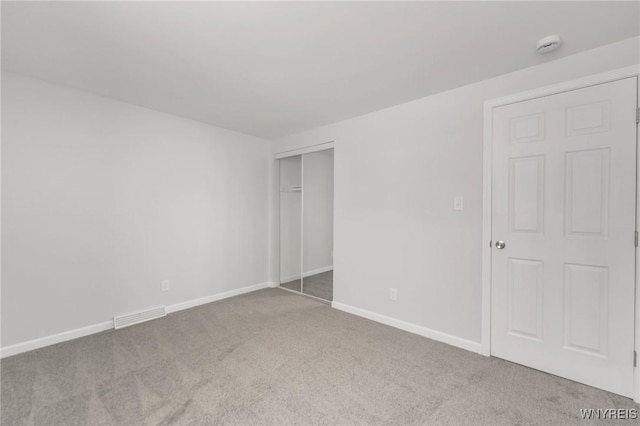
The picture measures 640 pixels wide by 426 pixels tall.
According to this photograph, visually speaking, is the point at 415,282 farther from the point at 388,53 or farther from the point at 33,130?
the point at 33,130

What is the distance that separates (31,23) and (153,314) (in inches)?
110

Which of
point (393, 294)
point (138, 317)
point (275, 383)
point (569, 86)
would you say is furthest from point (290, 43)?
point (138, 317)

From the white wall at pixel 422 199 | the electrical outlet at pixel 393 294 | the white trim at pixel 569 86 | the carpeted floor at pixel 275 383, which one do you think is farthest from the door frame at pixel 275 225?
the white trim at pixel 569 86

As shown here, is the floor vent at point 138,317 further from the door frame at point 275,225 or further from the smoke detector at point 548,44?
the smoke detector at point 548,44

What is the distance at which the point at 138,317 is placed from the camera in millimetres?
3006

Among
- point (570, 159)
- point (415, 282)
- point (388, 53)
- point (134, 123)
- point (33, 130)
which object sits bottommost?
point (415, 282)

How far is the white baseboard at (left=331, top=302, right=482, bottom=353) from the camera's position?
2.47m

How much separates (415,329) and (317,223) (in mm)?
2309

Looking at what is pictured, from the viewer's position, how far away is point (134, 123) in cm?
302

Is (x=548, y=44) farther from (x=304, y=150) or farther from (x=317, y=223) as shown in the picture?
(x=317, y=223)

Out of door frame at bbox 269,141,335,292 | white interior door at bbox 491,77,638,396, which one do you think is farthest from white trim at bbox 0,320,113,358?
white interior door at bbox 491,77,638,396

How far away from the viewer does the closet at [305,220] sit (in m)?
4.33

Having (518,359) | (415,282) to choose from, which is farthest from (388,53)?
(518,359)

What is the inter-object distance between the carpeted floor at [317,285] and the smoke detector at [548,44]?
11.0ft
